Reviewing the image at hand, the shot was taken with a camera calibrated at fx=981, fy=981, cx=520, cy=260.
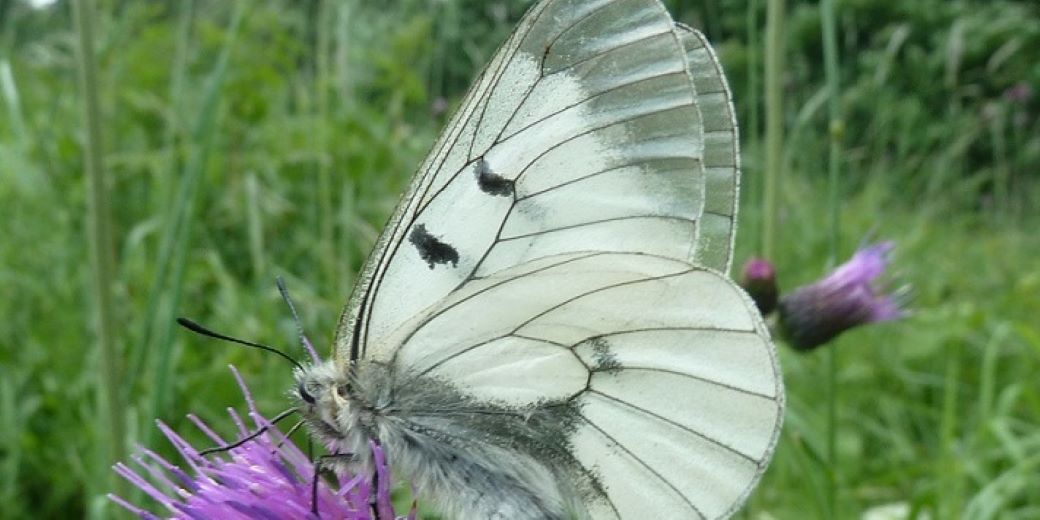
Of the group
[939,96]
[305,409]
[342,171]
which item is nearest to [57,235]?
[342,171]

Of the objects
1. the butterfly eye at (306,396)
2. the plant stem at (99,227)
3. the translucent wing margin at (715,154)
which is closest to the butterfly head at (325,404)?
the butterfly eye at (306,396)

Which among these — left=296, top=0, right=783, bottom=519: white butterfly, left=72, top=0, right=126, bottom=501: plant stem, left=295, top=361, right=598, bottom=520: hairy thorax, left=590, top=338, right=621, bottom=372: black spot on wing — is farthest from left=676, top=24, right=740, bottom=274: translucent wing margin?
left=72, top=0, right=126, bottom=501: plant stem

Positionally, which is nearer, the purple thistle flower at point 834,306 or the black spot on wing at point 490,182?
the black spot on wing at point 490,182

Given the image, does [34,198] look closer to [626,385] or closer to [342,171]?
[342,171]

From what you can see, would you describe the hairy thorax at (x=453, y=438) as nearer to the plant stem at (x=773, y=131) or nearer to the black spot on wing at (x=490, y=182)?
the black spot on wing at (x=490, y=182)

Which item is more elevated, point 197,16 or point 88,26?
point 88,26

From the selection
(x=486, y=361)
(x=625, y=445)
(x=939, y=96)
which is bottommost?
(x=939, y=96)

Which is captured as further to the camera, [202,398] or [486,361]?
[202,398]
